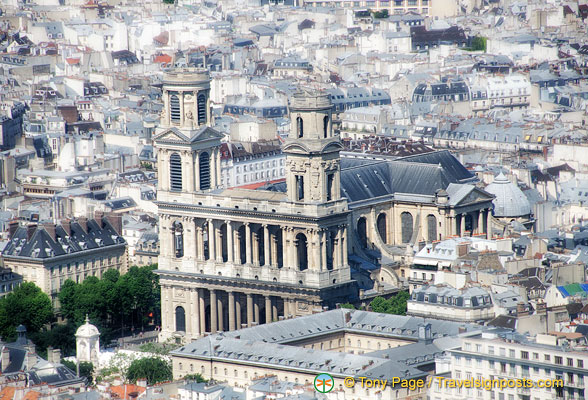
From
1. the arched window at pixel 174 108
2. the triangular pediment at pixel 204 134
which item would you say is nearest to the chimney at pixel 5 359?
the triangular pediment at pixel 204 134

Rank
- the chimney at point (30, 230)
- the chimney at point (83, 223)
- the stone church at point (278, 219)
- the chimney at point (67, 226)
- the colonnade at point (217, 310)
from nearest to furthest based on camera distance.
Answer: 1. the stone church at point (278, 219)
2. the colonnade at point (217, 310)
3. the chimney at point (30, 230)
4. the chimney at point (67, 226)
5. the chimney at point (83, 223)

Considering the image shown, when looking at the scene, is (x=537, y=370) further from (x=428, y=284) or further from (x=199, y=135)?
(x=199, y=135)

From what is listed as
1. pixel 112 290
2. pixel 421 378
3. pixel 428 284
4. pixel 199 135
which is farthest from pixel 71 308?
pixel 421 378

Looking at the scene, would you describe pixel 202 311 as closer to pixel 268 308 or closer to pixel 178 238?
pixel 268 308

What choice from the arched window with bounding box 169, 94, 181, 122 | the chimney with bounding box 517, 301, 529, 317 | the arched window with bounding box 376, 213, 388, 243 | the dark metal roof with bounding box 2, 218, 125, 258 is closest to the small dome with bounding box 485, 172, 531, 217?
the arched window with bounding box 376, 213, 388, 243

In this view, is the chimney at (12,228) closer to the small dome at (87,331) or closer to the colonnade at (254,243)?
the colonnade at (254,243)

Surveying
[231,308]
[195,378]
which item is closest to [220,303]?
[231,308]
